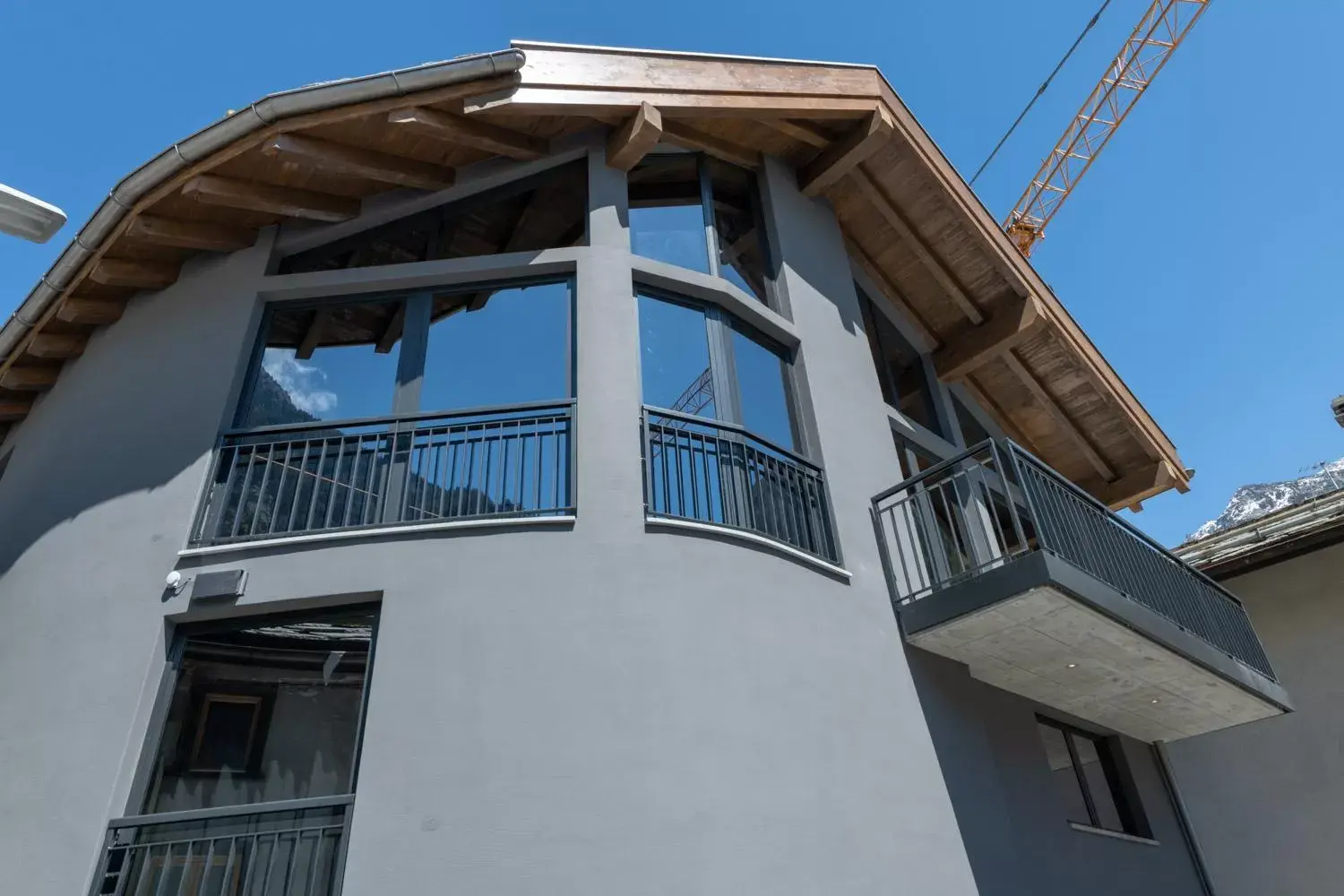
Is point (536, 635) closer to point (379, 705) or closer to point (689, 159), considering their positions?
point (379, 705)

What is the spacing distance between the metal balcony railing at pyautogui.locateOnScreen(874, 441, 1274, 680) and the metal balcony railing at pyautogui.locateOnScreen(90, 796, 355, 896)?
4.41 metres

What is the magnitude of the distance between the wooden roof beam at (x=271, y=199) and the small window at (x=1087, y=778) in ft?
26.0

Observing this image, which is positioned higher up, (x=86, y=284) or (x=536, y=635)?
(x=86, y=284)

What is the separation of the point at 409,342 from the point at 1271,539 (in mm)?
10242

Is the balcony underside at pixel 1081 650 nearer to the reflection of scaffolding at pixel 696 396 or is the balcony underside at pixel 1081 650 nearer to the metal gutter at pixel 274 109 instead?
the reflection of scaffolding at pixel 696 396

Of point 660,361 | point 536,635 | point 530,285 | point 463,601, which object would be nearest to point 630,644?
point 536,635

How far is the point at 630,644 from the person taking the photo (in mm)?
5805

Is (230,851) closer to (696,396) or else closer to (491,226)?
(696,396)

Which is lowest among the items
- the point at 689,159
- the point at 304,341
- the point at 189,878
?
the point at 189,878

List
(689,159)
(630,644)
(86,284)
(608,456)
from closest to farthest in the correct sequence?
1. (630,644)
2. (608,456)
3. (86,284)
4. (689,159)

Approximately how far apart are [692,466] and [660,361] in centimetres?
101

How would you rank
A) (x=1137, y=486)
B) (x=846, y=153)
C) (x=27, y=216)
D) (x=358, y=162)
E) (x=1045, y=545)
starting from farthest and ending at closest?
1. (x=1137, y=486)
2. (x=846, y=153)
3. (x=358, y=162)
4. (x=1045, y=545)
5. (x=27, y=216)

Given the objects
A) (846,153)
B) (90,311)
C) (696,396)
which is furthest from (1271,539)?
(90,311)

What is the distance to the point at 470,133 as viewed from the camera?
7.89 m
